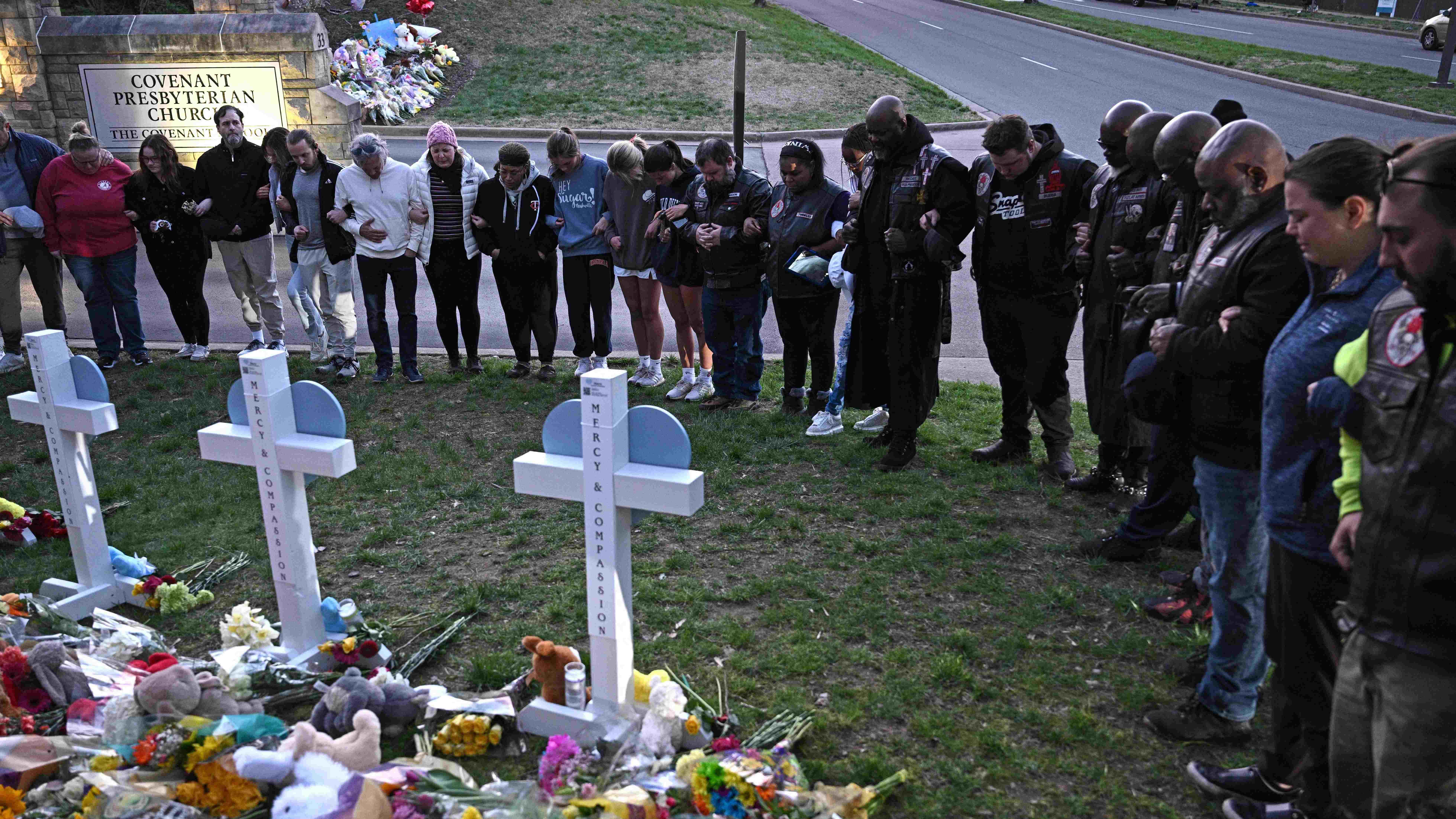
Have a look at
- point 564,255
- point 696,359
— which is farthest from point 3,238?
point 696,359

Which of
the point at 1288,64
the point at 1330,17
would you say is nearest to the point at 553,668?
the point at 1288,64

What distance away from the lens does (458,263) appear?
8.41 metres

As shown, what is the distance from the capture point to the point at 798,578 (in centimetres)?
509

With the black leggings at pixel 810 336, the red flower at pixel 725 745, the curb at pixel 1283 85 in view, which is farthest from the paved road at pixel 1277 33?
the red flower at pixel 725 745

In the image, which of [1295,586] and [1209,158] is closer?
[1295,586]

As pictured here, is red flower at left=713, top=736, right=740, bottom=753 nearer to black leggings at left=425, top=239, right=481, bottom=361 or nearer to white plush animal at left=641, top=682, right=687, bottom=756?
white plush animal at left=641, top=682, right=687, bottom=756

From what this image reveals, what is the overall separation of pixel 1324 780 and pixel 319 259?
7895mm

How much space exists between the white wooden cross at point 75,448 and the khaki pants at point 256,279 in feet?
13.6

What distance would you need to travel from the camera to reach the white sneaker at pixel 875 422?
23.8ft

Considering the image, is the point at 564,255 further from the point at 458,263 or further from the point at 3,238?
the point at 3,238

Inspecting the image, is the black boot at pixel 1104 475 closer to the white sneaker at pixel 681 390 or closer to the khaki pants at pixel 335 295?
the white sneaker at pixel 681 390

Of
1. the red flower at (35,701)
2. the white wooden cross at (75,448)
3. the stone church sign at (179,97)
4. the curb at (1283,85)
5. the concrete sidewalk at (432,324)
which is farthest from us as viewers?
the curb at (1283,85)

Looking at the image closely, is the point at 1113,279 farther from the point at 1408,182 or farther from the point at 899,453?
the point at 1408,182

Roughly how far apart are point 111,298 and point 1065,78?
19560mm
